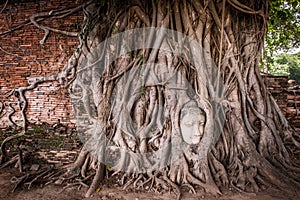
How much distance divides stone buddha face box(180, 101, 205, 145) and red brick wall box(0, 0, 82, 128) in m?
1.84

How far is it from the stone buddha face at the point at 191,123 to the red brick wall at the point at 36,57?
6.04 feet

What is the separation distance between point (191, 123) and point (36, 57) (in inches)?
106

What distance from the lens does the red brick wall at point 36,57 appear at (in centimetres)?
321

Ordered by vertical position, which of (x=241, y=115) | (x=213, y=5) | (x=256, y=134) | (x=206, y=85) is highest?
(x=213, y=5)

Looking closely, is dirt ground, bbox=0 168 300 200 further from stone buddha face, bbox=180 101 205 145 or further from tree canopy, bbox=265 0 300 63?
tree canopy, bbox=265 0 300 63

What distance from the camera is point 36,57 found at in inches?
130

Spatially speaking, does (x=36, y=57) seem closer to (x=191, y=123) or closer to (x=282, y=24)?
(x=191, y=123)

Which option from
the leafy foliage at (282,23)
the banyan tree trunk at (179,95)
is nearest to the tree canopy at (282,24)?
the leafy foliage at (282,23)

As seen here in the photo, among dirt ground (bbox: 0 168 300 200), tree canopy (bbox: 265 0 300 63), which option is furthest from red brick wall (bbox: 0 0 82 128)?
tree canopy (bbox: 265 0 300 63)

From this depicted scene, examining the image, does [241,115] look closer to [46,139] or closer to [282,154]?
[282,154]

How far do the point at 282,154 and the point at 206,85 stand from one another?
140 centimetres

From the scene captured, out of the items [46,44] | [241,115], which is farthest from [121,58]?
[241,115]

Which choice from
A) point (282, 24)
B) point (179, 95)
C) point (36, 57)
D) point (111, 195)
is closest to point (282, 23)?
point (282, 24)

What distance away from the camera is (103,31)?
286 cm
